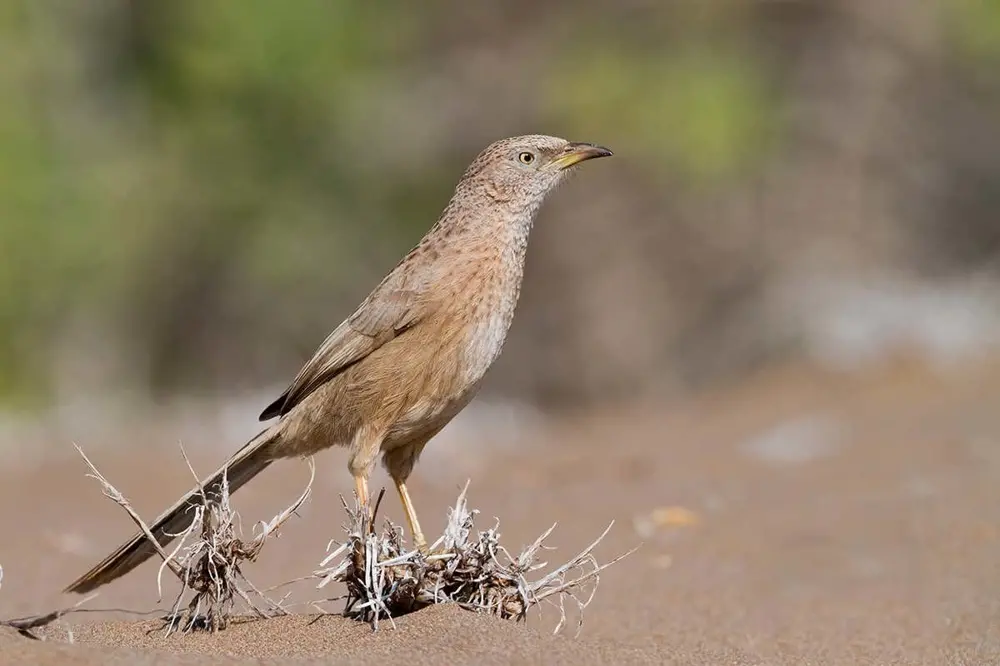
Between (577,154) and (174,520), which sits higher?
(577,154)

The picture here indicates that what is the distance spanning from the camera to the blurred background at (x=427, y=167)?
16.9 m

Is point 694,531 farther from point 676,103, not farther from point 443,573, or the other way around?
point 676,103

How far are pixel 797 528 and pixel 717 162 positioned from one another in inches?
429

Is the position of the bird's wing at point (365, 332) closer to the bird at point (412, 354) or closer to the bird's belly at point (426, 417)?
the bird at point (412, 354)

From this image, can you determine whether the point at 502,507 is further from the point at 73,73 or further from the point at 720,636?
the point at 73,73

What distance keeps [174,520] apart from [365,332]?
3.54 ft

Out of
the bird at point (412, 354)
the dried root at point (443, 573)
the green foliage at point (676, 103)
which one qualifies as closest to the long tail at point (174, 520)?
the bird at point (412, 354)

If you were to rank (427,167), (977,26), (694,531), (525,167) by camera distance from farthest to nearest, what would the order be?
(427,167)
(977,26)
(694,531)
(525,167)

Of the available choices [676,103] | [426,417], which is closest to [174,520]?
[426,417]

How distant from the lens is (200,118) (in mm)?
18406

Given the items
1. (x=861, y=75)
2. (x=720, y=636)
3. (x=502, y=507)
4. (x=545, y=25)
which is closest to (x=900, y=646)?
(x=720, y=636)

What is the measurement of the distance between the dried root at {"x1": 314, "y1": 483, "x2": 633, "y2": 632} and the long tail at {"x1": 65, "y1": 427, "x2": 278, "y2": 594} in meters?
0.55

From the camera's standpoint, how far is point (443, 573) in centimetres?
484

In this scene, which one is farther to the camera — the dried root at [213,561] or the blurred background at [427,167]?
the blurred background at [427,167]
